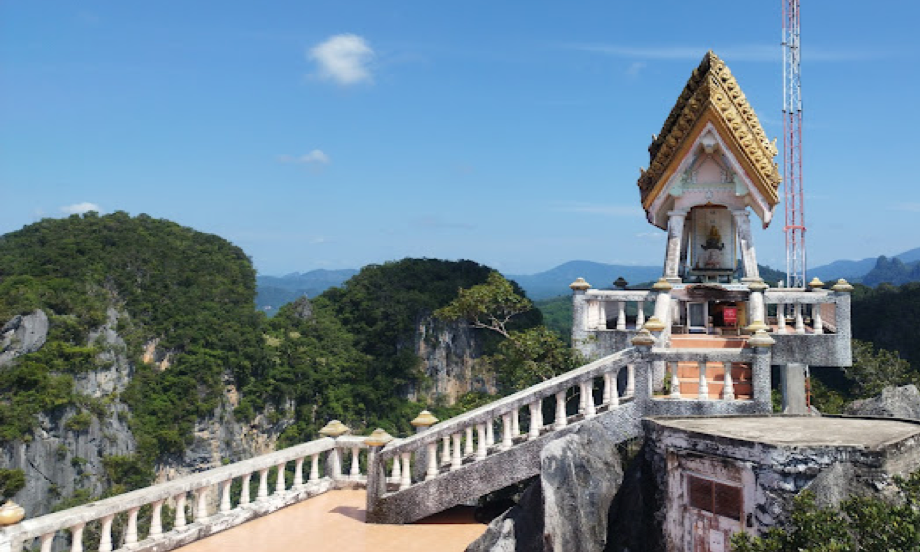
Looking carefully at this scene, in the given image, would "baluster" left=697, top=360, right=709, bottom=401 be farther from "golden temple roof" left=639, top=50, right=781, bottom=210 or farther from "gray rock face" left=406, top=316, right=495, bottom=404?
"gray rock face" left=406, top=316, right=495, bottom=404

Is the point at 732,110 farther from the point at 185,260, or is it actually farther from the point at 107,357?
the point at 185,260

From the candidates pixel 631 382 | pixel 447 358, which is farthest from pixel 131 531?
pixel 447 358

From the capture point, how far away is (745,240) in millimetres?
12625

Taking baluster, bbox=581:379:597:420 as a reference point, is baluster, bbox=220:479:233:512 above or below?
below

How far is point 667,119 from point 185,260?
6276 centimetres

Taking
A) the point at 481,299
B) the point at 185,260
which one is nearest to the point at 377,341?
the point at 185,260

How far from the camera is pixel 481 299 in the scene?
14.3 m

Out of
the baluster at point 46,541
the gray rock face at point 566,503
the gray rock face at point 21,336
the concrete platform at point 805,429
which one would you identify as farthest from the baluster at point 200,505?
the gray rock face at point 21,336

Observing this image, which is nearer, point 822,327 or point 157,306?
point 822,327

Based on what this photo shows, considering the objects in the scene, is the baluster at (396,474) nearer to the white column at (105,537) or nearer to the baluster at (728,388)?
the white column at (105,537)

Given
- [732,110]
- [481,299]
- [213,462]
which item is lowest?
[213,462]

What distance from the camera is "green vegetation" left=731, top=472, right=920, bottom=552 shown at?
4.62m

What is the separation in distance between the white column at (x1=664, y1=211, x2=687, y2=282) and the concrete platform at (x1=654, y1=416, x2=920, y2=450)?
4811mm

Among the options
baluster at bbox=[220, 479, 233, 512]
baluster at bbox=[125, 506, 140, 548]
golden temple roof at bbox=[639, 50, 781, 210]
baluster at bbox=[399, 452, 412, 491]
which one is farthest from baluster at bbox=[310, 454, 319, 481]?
golden temple roof at bbox=[639, 50, 781, 210]
